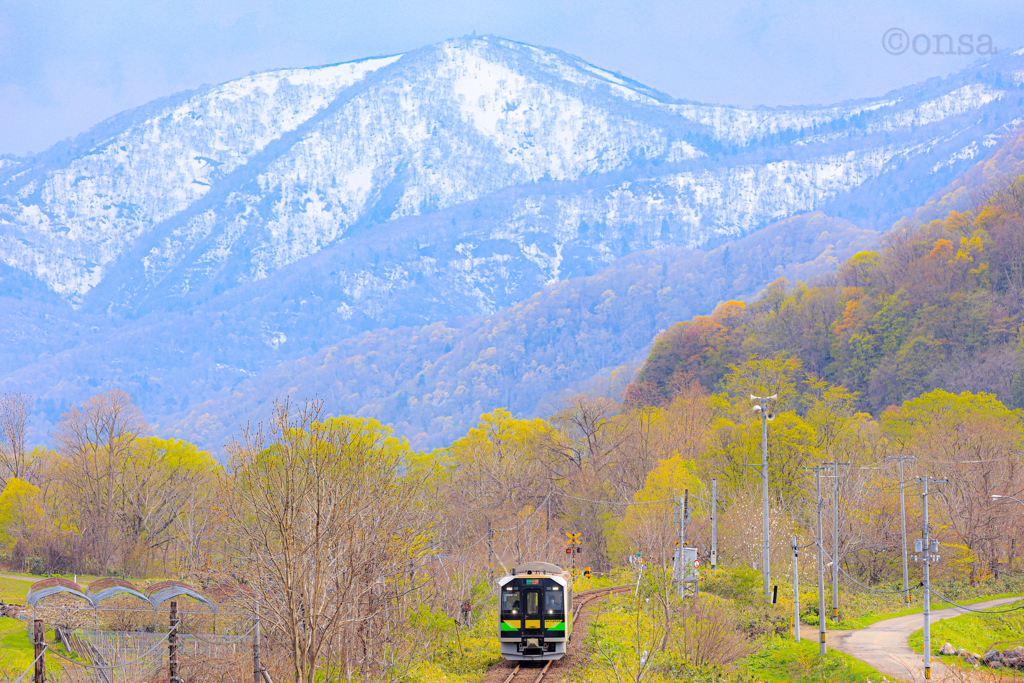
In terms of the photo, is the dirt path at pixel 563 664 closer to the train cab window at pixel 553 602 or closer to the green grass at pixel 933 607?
the train cab window at pixel 553 602

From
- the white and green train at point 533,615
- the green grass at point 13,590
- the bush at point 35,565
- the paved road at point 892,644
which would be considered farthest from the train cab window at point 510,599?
the bush at point 35,565

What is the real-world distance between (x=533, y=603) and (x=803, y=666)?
34.3ft

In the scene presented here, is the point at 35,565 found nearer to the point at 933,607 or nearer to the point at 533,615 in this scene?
the point at 533,615

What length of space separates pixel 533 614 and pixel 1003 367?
77.8m

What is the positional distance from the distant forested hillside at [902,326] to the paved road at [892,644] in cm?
5317

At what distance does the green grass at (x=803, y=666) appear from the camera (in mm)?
33531

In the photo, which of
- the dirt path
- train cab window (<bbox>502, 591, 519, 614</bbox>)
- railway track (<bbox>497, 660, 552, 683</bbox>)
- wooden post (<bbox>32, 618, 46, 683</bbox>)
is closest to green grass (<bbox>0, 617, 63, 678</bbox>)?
wooden post (<bbox>32, 618, 46, 683</bbox>)

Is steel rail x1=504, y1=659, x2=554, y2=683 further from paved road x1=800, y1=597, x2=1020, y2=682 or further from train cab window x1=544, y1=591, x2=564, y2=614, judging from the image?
paved road x1=800, y1=597, x2=1020, y2=682

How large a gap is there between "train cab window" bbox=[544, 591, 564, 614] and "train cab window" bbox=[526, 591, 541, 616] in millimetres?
249

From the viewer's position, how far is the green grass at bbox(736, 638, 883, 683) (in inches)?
1320

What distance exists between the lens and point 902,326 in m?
111

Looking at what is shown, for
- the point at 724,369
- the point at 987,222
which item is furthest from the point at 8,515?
the point at 987,222

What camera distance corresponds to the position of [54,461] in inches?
3772

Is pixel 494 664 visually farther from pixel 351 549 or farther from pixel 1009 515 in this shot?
pixel 1009 515
